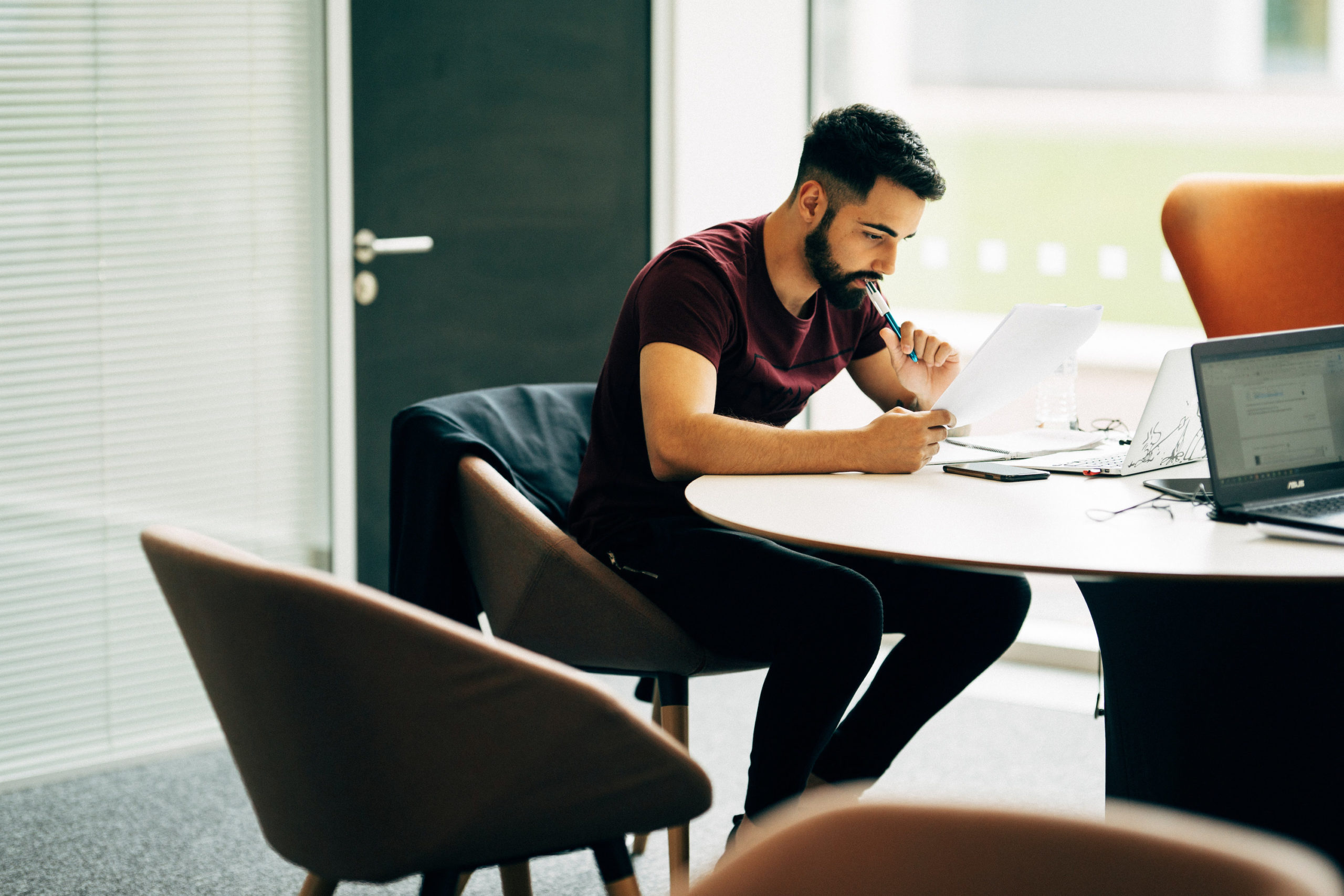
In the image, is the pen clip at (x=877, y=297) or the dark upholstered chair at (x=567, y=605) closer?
the dark upholstered chair at (x=567, y=605)

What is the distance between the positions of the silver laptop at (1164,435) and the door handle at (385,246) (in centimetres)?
159

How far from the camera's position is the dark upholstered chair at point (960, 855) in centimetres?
75

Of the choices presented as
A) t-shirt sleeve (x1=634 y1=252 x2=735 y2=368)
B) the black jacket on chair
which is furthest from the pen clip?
the black jacket on chair

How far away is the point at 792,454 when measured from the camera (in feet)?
5.72

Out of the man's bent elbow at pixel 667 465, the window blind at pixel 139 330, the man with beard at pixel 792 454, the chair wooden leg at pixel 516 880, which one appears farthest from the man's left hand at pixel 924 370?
the window blind at pixel 139 330

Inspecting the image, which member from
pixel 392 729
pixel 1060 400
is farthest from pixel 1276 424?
pixel 392 729

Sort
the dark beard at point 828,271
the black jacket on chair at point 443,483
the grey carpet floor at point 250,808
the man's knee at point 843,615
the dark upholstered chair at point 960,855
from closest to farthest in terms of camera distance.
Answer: the dark upholstered chair at point 960,855 < the man's knee at point 843,615 < the black jacket on chair at point 443,483 < the dark beard at point 828,271 < the grey carpet floor at point 250,808

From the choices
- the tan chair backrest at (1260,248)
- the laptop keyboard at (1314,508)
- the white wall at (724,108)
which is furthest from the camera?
the white wall at (724,108)

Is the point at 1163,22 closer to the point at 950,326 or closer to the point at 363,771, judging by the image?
the point at 950,326

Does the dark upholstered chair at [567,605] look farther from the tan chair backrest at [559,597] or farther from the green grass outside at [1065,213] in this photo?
the green grass outside at [1065,213]

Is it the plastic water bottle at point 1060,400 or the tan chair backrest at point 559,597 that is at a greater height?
the plastic water bottle at point 1060,400

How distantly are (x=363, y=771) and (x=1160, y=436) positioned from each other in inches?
45.1

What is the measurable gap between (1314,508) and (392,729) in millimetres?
1080

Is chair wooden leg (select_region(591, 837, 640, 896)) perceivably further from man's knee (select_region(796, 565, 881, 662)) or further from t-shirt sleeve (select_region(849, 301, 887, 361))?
t-shirt sleeve (select_region(849, 301, 887, 361))
